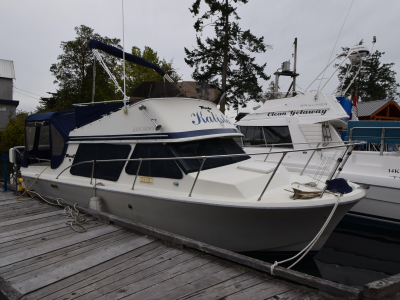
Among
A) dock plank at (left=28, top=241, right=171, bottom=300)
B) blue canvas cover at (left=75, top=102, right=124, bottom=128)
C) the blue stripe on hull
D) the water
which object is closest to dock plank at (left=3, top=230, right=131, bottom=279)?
dock plank at (left=28, top=241, right=171, bottom=300)

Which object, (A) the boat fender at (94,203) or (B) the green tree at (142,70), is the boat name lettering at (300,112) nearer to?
(A) the boat fender at (94,203)

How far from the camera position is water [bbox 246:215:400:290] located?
4.55 metres

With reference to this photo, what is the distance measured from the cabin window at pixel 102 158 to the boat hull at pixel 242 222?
85cm

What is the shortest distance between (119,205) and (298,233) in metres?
3.13

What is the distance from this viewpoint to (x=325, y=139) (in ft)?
25.7

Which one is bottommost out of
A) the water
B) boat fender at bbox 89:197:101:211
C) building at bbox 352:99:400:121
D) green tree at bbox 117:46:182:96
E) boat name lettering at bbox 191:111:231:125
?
the water

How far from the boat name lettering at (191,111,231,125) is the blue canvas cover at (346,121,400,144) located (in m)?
3.31

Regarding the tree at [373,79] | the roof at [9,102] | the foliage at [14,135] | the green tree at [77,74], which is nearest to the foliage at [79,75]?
the green tree at [77,74]

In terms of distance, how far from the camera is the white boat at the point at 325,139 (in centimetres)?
607

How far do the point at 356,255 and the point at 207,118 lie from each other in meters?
3.86

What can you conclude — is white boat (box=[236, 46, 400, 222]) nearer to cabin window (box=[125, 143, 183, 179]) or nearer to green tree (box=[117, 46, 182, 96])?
cabin window (box=[125, 143, 183, 179])

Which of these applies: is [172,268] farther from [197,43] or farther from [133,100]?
[197,43]

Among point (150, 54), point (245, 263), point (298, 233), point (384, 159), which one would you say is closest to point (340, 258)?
point (298, 233)

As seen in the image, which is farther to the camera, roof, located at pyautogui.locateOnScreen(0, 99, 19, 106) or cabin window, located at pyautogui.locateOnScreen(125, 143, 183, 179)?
roof, located at pyautogui.locateOnScreen(0, 99, 19, 106)
